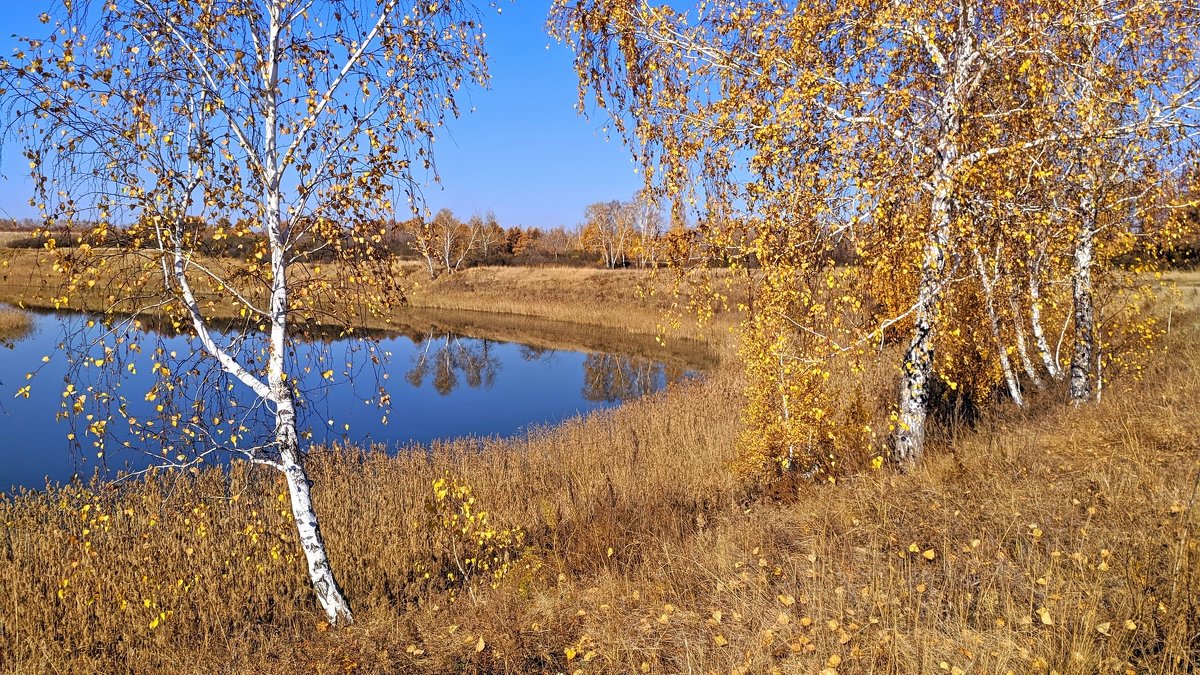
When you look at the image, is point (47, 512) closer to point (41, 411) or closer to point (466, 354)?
point (41, 411)

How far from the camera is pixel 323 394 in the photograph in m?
13.0

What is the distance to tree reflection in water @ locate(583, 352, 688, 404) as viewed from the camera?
20.1 metres

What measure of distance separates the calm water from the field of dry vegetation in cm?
89

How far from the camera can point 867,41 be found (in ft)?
20.3

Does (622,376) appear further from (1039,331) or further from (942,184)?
(942,184)

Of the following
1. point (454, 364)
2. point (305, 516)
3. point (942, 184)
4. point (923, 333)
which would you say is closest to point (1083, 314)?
point (923, 333)

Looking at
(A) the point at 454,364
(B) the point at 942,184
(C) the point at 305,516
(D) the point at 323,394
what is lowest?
(A) the point at 454,364

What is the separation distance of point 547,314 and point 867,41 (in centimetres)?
3082

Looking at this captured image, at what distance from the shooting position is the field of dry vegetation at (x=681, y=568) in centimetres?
377

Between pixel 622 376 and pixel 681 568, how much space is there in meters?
17.2

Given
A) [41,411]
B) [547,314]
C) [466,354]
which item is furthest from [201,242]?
[547,314]

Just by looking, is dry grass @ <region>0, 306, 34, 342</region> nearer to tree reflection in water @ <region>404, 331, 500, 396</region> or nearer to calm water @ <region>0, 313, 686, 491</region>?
calm water @ <region>0, 313, 686, 491</region>

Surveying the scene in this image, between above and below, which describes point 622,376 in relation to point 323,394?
below

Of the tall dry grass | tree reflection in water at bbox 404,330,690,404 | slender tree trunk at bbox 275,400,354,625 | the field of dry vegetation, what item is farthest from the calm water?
the tall dry grass
